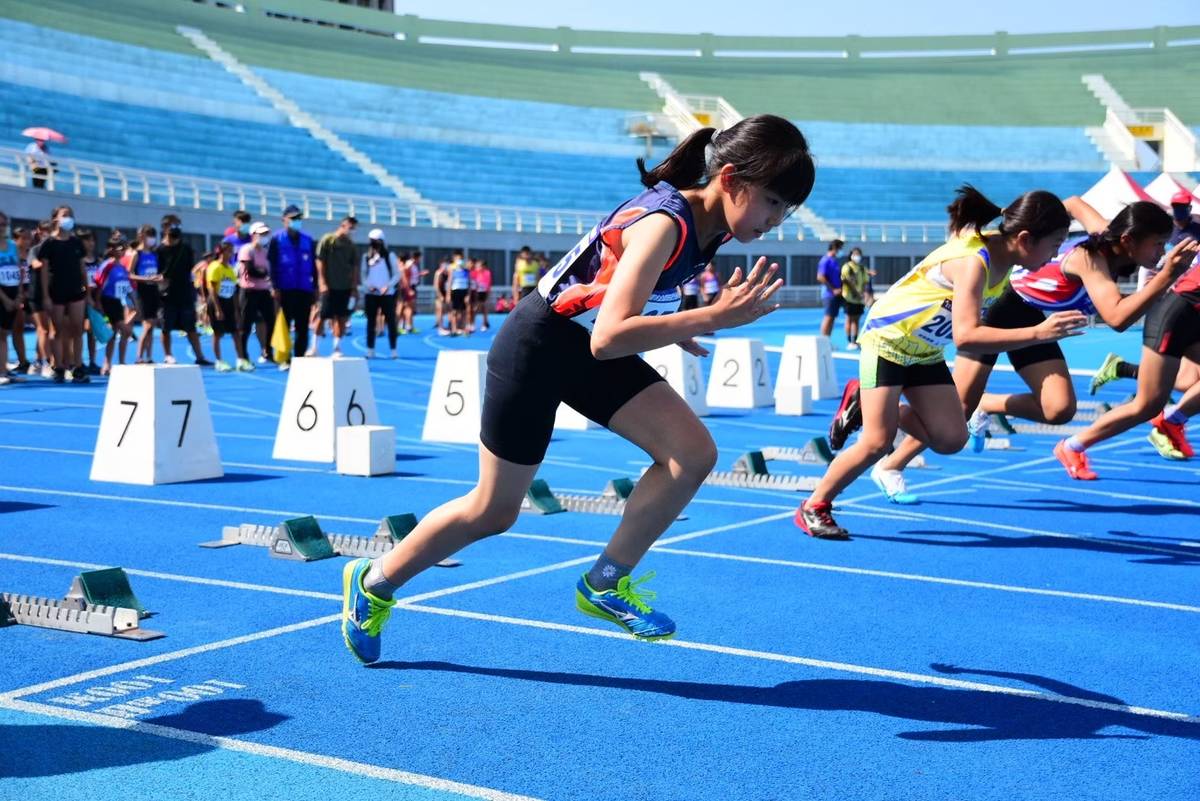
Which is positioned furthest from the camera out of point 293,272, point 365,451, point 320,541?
point 293,272

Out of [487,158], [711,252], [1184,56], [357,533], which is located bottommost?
[357,533]

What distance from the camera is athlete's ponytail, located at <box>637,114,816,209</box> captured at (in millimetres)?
4055

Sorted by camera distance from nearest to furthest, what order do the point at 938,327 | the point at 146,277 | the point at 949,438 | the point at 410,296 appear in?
the point at 938,327, the point at 949,438, the point at 146,277, the point at 410,296

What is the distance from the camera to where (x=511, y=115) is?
5578cm

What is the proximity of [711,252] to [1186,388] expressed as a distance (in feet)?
26.7

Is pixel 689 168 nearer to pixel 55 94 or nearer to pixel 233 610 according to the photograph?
pixel 233 610

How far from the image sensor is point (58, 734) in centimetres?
383

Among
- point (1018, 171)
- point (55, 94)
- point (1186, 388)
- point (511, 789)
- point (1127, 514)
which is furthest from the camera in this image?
point (1018, 171)

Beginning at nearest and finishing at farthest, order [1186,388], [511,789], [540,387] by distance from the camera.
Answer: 1. [511,789]
2. [540,387]
3. [1186,388]

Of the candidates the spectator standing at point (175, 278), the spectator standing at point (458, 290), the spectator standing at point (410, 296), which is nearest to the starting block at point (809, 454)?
the spectator standing at point (175, 278)

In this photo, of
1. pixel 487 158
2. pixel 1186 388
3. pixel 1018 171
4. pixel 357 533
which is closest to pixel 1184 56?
pixel 1018 171

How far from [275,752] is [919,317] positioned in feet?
14.5

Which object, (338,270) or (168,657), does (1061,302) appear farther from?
(338,270)

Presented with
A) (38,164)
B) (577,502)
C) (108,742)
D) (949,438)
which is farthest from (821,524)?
(38,164)
